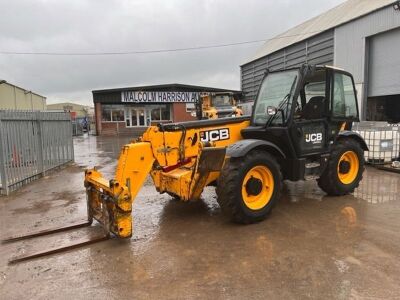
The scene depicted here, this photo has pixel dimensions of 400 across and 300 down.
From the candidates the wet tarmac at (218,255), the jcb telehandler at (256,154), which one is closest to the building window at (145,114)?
the wet tarmac at (218,255)

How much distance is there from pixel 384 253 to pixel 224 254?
74.6 inches

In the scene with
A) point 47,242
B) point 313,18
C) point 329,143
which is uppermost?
point 313,18

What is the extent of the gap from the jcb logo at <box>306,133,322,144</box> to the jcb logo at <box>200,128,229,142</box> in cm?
141

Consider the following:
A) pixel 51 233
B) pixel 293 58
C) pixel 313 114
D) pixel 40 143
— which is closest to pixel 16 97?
pixel 40 143

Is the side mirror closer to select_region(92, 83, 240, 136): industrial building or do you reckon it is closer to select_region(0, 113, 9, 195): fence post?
select_region(0, 113, 9, 195): fence post

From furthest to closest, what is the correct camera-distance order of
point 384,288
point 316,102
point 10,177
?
point 10,177, point 316,102, point 384,288

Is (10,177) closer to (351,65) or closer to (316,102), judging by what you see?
(316,102)

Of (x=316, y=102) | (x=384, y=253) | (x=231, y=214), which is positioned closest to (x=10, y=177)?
(x=231, y=214)

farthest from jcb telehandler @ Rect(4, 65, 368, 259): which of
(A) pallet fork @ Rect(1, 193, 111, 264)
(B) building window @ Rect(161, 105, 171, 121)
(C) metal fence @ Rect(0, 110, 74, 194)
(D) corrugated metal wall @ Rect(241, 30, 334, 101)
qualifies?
(B) building window @ Rect(161, 105, 171, 121)

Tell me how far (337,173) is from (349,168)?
0.51 meters

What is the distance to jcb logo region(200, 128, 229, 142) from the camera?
584cm

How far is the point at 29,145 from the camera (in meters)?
9.41

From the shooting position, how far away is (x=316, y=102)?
6.42 metres

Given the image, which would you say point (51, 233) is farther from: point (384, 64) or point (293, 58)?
point (293, 58)
